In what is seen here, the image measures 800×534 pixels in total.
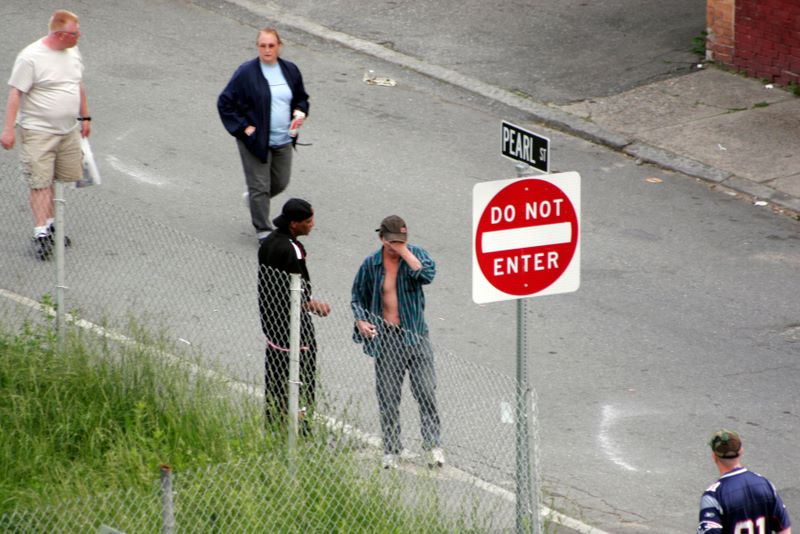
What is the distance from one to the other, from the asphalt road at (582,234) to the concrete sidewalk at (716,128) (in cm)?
34

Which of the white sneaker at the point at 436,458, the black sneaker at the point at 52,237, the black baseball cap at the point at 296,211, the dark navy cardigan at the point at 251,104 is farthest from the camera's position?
the dark navy cardigan at the point at 251,104

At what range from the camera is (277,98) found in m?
11.8

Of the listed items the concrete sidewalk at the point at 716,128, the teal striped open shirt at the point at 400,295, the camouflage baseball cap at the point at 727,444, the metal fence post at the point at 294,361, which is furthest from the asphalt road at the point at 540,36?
the camouflage baseball cap at the point at 727,444

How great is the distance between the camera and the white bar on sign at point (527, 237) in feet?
24.0

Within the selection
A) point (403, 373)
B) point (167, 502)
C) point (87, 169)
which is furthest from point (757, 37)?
point (167, 502)

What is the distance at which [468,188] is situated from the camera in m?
13.6

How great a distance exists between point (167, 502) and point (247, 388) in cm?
205

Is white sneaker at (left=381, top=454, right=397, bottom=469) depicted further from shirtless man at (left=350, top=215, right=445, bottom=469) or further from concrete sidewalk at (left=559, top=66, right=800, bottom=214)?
concrete sidewalk at (left=559, top=66, right=800, bottom=214)

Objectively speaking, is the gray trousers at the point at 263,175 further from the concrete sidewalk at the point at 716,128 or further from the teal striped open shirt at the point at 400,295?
the concrete sidewalk at the point at 716,128

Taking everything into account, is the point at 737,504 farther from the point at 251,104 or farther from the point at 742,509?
the point at 251,104

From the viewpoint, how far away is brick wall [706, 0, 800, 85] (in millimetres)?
15702

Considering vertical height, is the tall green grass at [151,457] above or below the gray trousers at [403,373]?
below

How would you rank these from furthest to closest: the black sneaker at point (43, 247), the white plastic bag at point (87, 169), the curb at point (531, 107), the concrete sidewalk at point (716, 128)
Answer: the concrete sidewalk at point (716, 128) → the curb at point (531, 107) → the white plastic bag at point (87, 169) → the black sneaker at point (43, 247)

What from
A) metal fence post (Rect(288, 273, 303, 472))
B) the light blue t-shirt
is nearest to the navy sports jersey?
metal fence post (Rect(288, 273, 303, 472))
